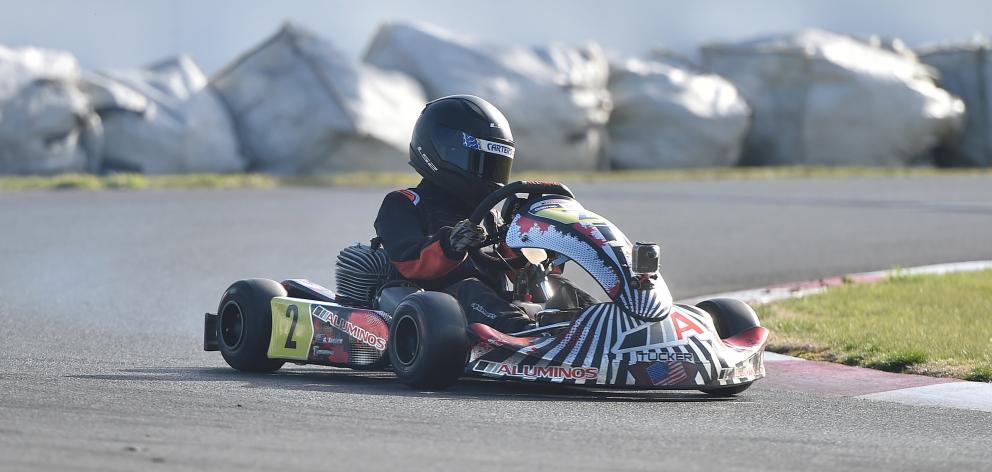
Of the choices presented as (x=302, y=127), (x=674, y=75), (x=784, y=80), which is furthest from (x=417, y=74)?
(x=784, y=80)

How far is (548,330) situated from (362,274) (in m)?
1.17

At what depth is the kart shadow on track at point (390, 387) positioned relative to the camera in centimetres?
562

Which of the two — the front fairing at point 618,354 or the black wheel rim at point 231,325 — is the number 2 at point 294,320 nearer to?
the black wheel rim at point 231,325

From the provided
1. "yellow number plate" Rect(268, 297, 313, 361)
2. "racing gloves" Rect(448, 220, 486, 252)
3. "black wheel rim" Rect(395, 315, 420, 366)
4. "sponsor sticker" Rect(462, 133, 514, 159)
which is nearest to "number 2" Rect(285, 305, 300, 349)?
"yellow number plate" Rect(268, 297, 313, 361)

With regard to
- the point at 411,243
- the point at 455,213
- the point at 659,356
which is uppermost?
the point at 455,213

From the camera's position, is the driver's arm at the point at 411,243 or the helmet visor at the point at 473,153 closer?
the driver's arm at the point at 411,243

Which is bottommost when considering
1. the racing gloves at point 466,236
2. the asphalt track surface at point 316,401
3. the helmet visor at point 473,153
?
the asphalt track surface at point 316,401

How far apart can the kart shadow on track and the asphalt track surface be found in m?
0.02

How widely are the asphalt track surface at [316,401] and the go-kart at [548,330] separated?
109 mm

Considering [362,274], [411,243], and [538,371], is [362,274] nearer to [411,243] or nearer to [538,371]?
[411,243]

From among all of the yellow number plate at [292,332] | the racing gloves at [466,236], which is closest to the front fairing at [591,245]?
the racing gloves at [466,236]

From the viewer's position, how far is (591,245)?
5777mm

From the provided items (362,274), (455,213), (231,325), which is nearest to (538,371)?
(455,213)

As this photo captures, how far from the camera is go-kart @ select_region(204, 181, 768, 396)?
5543mm
